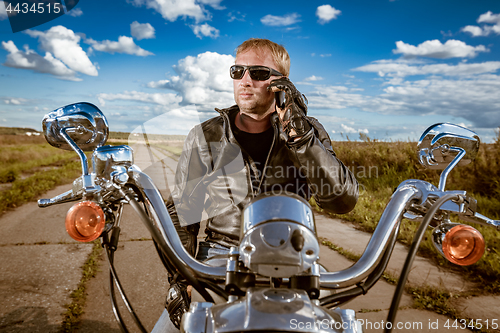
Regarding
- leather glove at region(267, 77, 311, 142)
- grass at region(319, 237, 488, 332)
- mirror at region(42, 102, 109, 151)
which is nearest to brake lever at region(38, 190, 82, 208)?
mirror at region(42, 102, 109, 151)

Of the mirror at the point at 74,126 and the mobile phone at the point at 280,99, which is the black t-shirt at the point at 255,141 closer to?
the mobile phone at the point at 280,99

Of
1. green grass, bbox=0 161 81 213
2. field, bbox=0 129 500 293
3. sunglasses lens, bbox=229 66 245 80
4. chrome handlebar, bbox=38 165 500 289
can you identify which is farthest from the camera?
green grass, bbox=0 161 81 213

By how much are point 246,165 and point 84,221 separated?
1.05 metres

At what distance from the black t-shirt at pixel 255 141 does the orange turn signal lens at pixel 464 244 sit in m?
1.17

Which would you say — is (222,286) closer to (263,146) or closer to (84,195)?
(84,195)

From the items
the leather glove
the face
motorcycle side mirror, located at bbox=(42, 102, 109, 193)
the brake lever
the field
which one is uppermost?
the face

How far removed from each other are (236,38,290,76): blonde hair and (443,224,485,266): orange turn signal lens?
1.52 m

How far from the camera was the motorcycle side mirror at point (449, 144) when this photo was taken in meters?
1.03

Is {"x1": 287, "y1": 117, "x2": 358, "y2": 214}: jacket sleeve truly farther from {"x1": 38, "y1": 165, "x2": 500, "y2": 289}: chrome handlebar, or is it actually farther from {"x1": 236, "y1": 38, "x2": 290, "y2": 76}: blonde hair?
{"x1": 236, "y1": 38, "x2": 290, "y2": 76}: blonde hair

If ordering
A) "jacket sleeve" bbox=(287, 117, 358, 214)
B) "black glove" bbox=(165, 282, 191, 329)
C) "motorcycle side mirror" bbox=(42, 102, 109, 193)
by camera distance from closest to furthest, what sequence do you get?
"motorcycle side mirror" bbox=(42, 102, 109, 193)
"black glove" bbox=(165, 282, 191, 329)
"jacket sleeve" bbox=(287, 117, 358, 214)

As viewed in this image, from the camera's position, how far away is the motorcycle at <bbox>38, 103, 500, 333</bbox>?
0.65 meters

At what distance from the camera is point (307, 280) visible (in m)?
0.76

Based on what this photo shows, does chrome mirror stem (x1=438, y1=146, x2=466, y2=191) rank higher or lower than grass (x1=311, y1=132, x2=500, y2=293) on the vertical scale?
higher

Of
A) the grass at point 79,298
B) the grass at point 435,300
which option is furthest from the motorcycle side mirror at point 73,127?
the grass at point 435,300
